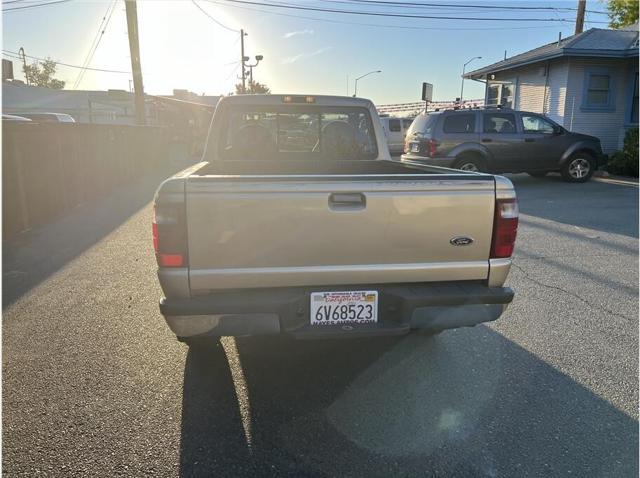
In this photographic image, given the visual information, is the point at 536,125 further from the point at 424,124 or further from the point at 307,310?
the point at 307,310

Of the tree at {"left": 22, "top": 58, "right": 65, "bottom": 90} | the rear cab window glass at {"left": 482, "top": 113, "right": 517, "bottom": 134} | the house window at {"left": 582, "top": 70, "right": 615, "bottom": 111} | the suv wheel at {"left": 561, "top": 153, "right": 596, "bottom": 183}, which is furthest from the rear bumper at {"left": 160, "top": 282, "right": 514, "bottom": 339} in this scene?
the tree at {"left": 22, "top": 58, "right": 65, "bottom": 90}

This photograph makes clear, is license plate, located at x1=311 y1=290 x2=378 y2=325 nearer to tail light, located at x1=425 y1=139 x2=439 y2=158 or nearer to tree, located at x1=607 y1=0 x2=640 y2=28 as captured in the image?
tail light, located at x1=425 y1=139 x2=439 y2=158

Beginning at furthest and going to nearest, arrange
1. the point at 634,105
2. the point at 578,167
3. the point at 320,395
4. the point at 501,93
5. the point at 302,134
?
the point at 501,93 < the point at 634,105 < the point at 578,167 < the point at 302,134 < the point at 320,395

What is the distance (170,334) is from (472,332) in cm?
249

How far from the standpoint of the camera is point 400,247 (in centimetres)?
288

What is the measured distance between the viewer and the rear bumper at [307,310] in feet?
8.97

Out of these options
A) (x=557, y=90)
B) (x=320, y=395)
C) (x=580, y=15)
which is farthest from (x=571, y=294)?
(x=580, y=15)

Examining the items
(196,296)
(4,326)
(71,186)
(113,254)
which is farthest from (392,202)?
(71,186)

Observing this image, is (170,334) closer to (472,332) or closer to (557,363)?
(472,332)

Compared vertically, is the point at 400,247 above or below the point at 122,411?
above

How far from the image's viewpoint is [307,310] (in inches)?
112

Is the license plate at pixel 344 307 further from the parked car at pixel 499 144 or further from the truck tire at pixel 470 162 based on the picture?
the truck tire at pixel 470 162

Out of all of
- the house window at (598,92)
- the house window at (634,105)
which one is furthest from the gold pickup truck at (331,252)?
the house window at (634,105)

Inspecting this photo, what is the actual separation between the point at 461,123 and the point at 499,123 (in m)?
1.09
